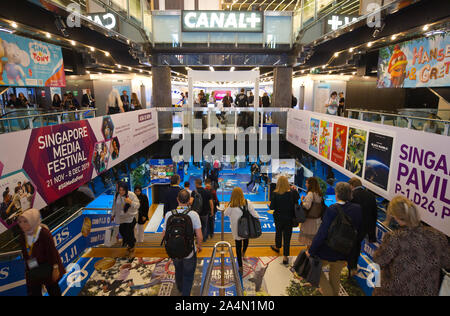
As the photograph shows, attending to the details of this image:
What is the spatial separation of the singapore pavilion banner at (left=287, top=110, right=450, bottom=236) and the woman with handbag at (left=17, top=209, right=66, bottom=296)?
16.8 feet

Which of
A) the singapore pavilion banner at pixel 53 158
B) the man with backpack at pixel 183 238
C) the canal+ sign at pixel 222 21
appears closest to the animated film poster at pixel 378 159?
the man with backpack at pixel 183 238

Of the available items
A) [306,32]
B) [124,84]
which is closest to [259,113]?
[306,32]

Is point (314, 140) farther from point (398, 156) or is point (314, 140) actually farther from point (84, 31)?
point (84, 31)

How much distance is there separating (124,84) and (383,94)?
16.4 m

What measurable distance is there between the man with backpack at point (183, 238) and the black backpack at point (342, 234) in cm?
169

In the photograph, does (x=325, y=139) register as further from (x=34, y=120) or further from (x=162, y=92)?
(x=162, y=92)

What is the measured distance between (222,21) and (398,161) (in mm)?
9796

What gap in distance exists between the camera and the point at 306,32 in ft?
33.5

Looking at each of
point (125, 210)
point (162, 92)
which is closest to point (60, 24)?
point (125, 210)

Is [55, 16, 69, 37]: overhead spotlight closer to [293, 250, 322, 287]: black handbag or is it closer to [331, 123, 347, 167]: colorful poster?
[331, 123, 347, 167]: colorful poster

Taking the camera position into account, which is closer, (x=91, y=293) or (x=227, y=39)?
(x=91, y=293)

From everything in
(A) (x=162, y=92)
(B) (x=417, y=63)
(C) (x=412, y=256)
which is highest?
(B) (x=417, y=63)

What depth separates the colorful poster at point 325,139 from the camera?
724 centimetres

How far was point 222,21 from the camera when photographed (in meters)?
11.5
